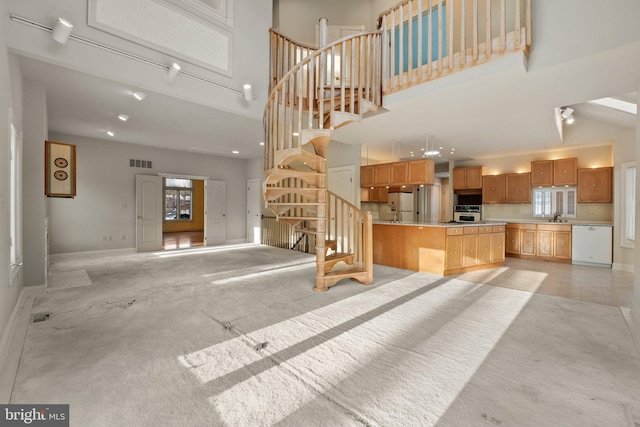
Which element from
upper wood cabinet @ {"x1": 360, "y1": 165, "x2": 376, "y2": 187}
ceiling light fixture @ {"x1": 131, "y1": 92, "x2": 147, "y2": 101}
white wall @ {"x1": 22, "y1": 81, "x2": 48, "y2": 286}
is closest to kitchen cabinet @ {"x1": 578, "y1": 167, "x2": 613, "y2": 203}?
upper wood cabinet @ {"x1": 360, "y1": 165, "x2": 376, "y2": 187}

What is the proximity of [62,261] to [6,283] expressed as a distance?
4.52 metres

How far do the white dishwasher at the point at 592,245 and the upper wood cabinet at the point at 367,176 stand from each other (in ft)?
14.7

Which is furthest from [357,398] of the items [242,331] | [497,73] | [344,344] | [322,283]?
[497,73]

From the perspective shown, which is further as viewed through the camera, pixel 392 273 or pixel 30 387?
pixel 392 273

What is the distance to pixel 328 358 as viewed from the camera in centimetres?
219

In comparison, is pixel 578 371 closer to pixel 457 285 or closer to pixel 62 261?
pixel 457 285

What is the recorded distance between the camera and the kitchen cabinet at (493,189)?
25.1 ft

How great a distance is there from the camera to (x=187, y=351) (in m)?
2.28

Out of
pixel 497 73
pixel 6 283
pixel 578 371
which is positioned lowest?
pixel 578 371

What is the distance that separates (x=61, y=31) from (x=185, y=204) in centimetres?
1053

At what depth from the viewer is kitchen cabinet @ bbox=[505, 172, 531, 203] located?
23.9 feet

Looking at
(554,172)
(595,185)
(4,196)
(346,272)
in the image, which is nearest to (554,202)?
(554,172)

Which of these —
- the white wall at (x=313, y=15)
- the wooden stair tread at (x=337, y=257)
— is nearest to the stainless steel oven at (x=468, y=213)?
the wooden stair tread at (x=337, y=257)

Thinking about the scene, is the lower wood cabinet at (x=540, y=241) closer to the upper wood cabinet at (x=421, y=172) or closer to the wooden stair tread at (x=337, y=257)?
the upper wood cabinet at (x=421, y=172)
